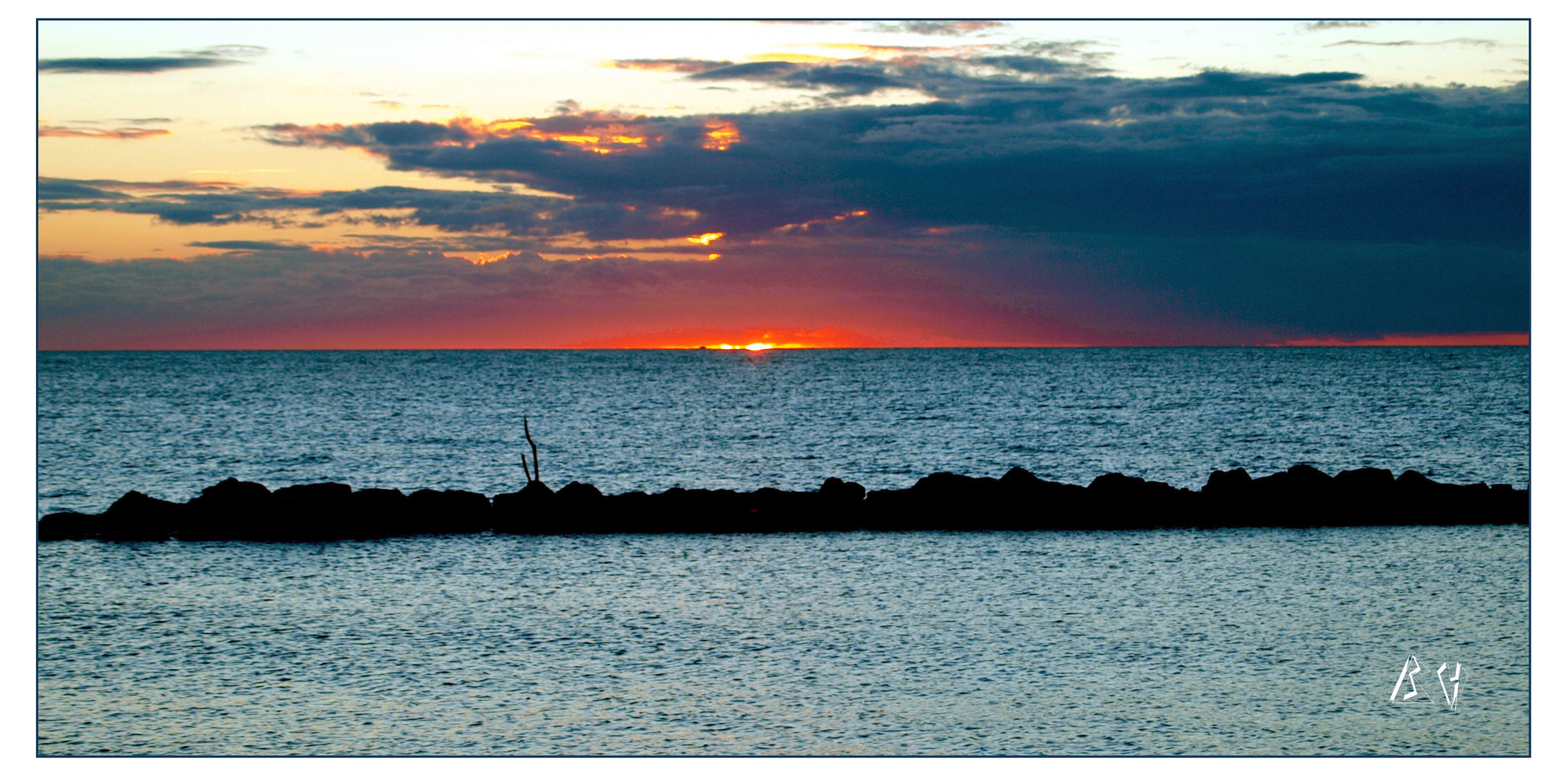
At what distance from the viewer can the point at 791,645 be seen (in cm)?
1770

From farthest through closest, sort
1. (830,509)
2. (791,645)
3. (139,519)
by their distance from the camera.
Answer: (830,509) → (139,519) → (791,645)

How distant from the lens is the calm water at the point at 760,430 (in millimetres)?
46531

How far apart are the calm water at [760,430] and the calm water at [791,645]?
55.6ft

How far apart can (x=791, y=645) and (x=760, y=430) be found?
168 feet

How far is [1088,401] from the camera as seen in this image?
293 ft

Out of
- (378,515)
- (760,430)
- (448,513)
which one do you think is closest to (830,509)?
(448,513)

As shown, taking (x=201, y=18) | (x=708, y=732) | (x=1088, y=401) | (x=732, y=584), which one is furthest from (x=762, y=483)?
(x=1088, y=401)

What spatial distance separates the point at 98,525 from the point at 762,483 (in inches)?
848

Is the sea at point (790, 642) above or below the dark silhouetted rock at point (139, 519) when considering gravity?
below

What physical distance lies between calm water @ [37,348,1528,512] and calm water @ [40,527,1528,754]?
55.6ft

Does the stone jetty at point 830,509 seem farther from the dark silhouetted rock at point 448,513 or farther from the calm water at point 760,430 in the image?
the calm water at point 760,430

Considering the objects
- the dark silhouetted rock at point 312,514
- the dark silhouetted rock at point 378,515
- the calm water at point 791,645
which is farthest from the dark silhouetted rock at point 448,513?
the calm water at point 791,645

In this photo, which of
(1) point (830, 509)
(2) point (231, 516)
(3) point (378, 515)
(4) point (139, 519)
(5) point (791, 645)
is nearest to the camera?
(5) point (791, 645)

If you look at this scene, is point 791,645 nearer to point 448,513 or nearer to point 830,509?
point 830,509
